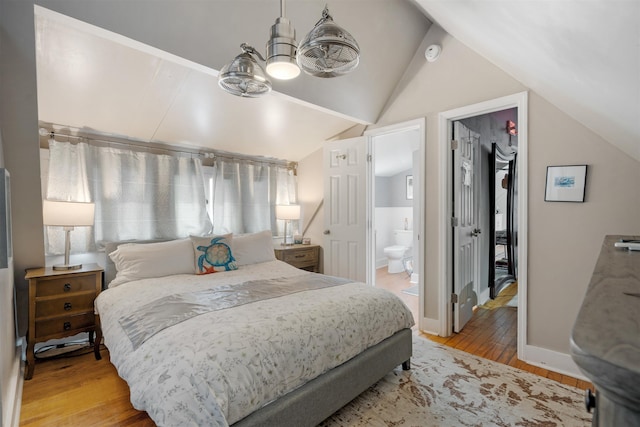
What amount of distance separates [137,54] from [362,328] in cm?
245

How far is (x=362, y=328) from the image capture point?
1.90 meters

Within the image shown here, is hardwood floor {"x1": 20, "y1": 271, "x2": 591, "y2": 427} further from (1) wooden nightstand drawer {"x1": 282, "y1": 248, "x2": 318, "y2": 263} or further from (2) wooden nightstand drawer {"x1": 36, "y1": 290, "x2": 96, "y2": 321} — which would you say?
(1) wooden nightstand drawer {"x1": 282, "y1": 248, "x2": 318, "y2": 263}

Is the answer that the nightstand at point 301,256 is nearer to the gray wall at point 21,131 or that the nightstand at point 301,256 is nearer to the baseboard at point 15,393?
the gray wall at point 21,131

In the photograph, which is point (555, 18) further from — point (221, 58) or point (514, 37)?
point (221, 58)

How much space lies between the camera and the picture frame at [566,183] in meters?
2.22

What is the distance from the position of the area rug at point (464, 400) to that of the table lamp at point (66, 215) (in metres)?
2.36

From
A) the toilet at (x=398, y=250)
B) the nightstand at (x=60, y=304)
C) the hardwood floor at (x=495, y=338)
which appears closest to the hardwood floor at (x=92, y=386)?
the hardwood floor at (x=495, y=338)

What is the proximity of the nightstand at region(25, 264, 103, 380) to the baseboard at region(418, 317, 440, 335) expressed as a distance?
287 centimetres

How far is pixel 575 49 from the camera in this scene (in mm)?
1224

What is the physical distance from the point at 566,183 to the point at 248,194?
10.9 feet

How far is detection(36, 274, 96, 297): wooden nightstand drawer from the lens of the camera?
7.11 ft

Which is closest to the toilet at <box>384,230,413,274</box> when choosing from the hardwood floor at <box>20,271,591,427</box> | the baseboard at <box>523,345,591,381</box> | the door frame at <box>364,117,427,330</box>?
the door frame at <box>364,117,427,330</box>

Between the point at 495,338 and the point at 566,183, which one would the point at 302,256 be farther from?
the point at 566,183

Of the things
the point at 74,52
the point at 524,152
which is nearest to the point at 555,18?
the point at 524,152
